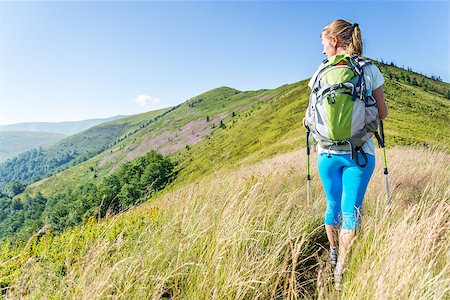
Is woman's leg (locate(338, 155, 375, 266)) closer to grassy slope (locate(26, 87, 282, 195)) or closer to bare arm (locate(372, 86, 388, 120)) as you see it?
bare arm (locate(372, 86, 388, 120))

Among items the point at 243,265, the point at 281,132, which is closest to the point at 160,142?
the point at 281,132

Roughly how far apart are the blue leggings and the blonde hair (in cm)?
103

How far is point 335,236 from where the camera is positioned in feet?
10.4

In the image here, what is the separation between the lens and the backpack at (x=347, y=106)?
2.87 metres

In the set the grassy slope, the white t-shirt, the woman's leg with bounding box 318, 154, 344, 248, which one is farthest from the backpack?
the grassy slope

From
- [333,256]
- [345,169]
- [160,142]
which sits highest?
[160,142]

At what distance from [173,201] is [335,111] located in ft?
8.62

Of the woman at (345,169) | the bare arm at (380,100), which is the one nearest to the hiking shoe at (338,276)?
the woman at (345,169)

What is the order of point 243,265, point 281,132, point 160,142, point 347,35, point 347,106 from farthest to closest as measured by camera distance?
point 160,142 < point 281,132 < point 347,35 < point 347,106 < point 243,265

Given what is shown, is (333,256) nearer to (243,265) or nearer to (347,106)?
(243,265)

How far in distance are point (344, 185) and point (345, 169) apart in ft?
0.48

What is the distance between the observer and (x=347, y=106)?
2863 mm

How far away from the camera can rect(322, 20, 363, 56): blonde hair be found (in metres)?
3.10

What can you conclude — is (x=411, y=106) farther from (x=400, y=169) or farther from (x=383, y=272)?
(x=383, y=272)
